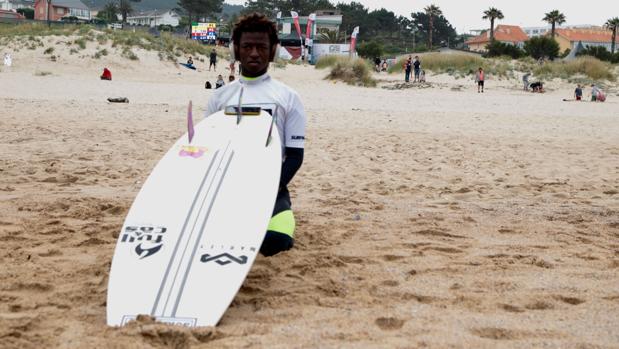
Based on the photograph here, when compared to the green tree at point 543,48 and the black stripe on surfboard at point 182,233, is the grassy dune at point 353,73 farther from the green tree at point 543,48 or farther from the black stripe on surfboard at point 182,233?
the green tree at point 543,48

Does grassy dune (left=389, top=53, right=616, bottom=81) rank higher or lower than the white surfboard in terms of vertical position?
higher

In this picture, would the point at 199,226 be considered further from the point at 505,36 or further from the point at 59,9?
the point at 59,9

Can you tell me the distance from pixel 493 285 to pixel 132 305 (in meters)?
1.86

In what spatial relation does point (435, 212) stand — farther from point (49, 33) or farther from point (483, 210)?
point (49, 33)

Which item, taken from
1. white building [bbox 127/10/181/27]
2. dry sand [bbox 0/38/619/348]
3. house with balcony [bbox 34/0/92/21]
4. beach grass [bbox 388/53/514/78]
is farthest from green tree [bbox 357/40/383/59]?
white building [bbox 127/10/181/27]

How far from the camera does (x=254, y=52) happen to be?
418 cm

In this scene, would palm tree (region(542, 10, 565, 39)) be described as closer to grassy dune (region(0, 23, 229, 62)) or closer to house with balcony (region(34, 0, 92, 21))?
grassy dune (region(0, 23, 229, 62))

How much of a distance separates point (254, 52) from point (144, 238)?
136 cm

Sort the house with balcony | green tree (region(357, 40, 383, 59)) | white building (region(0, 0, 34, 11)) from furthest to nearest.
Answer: white building (region(0, 0, 34, 11)) < the house with balcony < green tree (region(357, 40, 383, 59))

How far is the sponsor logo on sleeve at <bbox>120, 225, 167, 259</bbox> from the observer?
347cm

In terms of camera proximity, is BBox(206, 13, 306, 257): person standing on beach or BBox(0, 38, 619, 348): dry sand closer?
BBox(0, 38, 619, 348): dry sand

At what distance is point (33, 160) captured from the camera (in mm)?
7324

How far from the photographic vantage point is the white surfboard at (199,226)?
3.15 meters

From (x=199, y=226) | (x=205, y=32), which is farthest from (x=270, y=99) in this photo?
(x=205, y=32)
